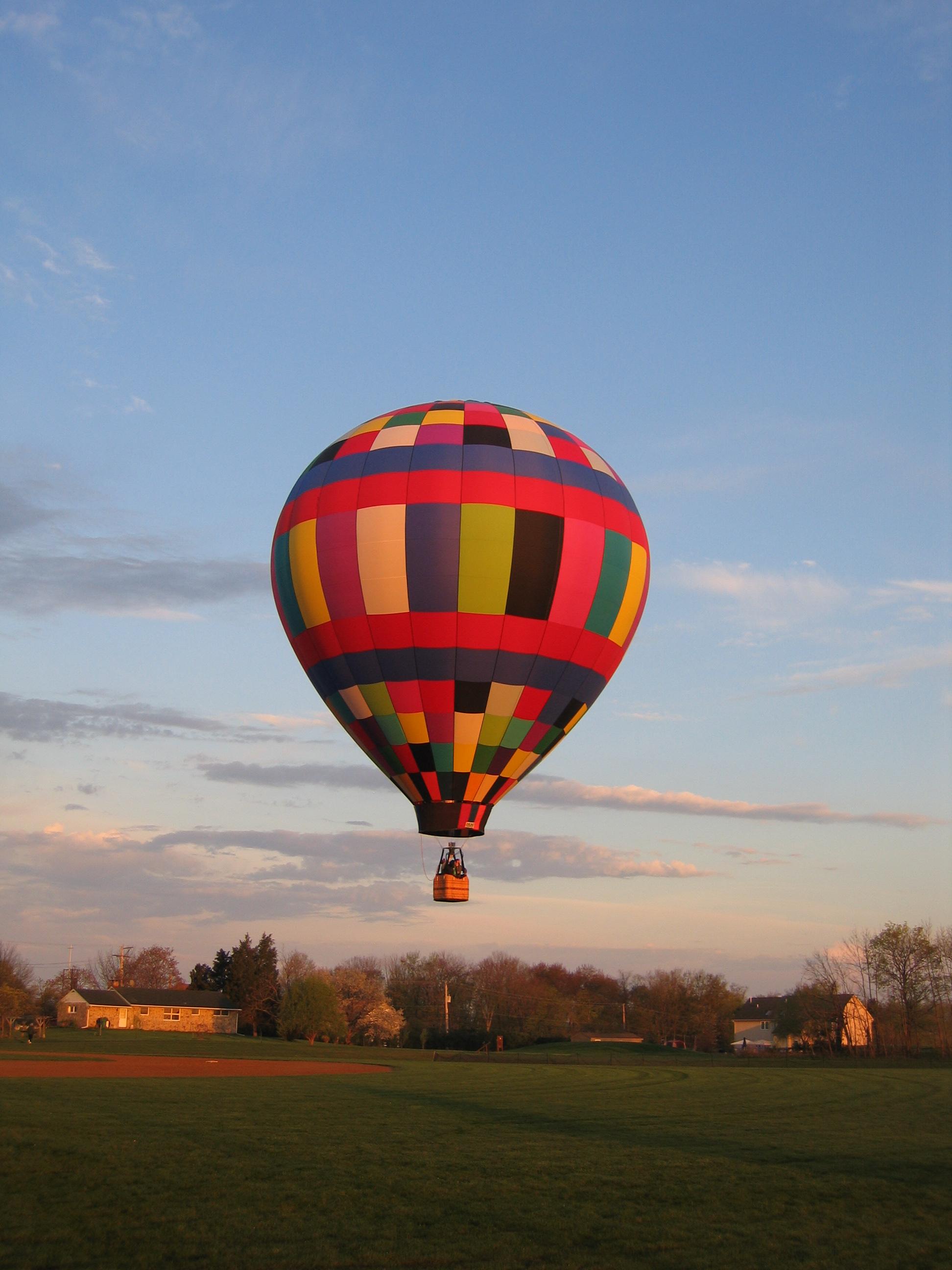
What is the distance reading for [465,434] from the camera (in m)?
23.5

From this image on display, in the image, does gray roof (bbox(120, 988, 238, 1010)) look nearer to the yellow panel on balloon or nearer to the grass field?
the grass field

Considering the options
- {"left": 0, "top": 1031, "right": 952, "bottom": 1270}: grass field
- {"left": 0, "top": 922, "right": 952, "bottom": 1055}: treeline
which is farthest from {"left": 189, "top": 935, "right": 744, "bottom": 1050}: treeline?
{"left": 0, "top": 1031, "right": 952, "bottom": 1270}: grass field

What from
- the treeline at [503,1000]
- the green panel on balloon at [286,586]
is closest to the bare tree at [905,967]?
the treeline at [503,1000]

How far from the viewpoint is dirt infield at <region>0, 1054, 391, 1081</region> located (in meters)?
30.0

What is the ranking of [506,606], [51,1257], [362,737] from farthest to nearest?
[362,737], [506,606], [51,1257]

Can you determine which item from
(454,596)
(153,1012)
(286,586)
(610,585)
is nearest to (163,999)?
(153,1012)

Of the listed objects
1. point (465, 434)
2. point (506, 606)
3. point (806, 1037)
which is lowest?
point (806, 1037)

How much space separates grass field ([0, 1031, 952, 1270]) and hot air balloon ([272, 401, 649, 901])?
6.09 m

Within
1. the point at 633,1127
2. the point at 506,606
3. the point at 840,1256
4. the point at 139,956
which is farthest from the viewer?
the point at 139,956

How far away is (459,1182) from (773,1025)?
93.6 m

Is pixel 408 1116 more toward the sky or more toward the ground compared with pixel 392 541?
more toward the ground

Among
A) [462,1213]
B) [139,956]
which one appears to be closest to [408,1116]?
[462,1213]

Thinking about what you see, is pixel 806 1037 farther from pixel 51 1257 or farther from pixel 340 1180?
pixel 51 1257

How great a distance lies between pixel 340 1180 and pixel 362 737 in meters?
11.8
